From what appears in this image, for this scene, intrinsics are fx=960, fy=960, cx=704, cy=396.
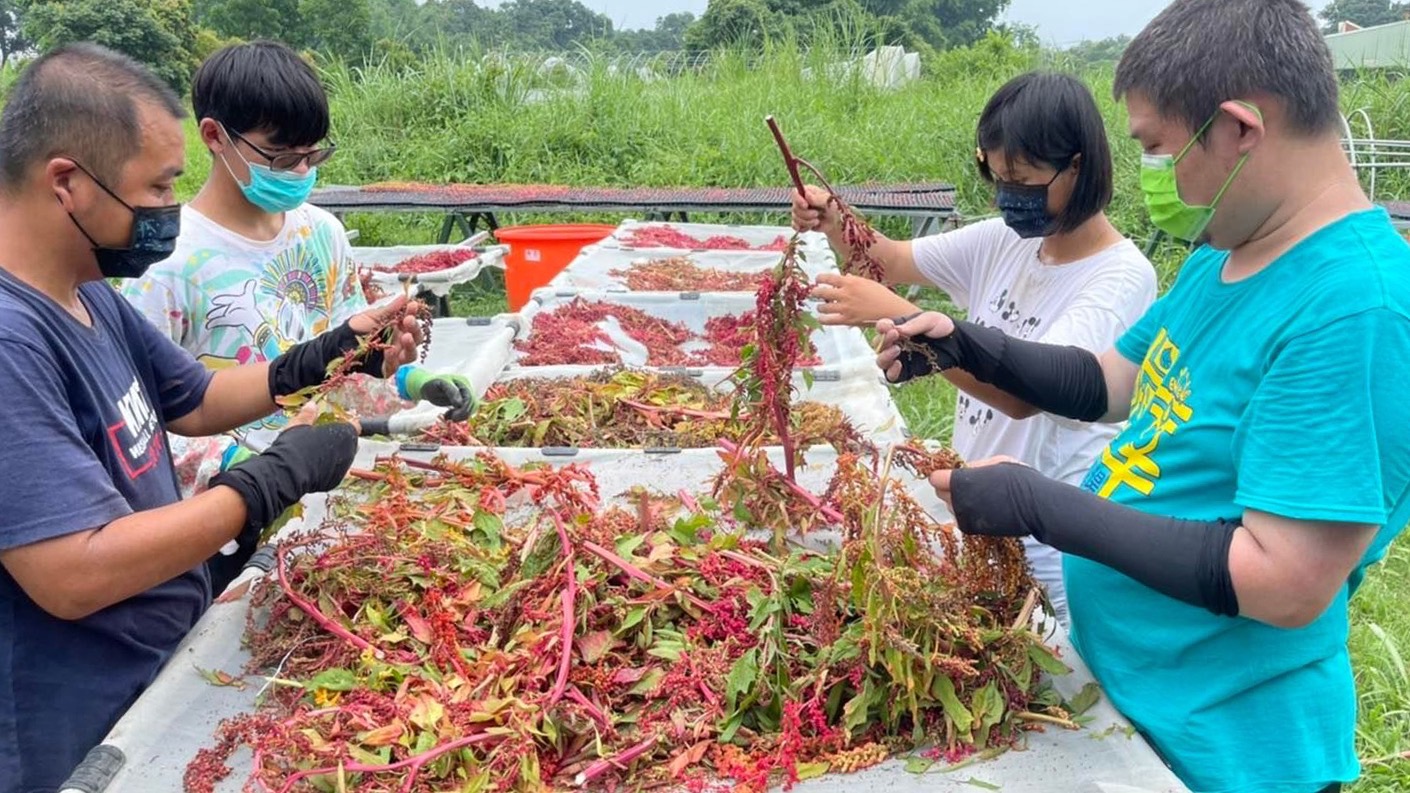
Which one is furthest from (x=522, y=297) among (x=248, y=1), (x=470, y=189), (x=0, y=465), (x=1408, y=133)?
(x=248, y=1)

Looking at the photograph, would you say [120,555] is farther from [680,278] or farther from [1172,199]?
[680,278]

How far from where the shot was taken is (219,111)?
242 cm

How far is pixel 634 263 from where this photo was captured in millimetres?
5574

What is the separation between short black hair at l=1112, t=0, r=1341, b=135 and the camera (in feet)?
4.00

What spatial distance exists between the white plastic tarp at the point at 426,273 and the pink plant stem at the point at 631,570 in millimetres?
3454

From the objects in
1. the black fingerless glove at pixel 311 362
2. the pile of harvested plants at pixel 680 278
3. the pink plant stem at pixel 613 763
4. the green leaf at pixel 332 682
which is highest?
the black fingerless glove at pixel 311 362

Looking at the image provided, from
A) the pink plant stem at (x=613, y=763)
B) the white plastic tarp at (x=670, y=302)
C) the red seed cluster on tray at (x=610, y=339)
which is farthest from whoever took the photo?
the white plastic tarp at (x=670, y=302)

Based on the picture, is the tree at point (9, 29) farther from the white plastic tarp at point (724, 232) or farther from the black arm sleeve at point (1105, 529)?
the black arm sleeve at point (1105, 529)

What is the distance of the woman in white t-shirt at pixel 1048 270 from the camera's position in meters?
2.12

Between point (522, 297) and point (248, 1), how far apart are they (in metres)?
41.9

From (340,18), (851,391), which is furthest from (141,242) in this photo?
(340,18)

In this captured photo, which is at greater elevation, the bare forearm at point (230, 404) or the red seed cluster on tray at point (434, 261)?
the bare forearm at point (230, 404)

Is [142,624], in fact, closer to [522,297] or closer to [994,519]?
[994,519]

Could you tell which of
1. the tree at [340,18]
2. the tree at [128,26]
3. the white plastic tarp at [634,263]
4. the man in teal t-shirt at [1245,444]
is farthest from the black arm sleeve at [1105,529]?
the tree at [340,18]
